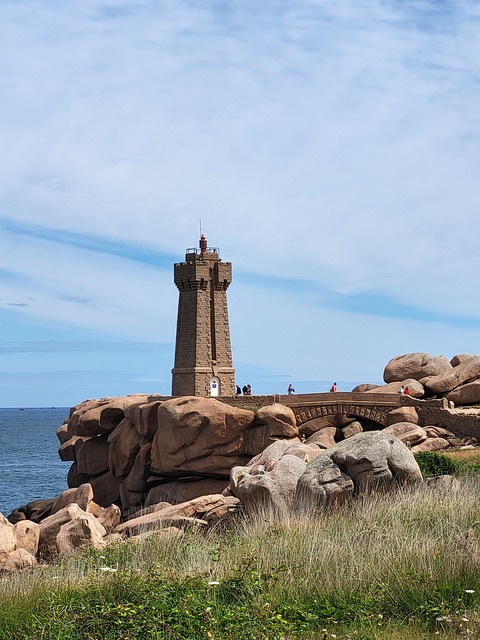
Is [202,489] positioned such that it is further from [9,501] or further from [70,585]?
[70,585]

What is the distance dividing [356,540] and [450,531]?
123cm

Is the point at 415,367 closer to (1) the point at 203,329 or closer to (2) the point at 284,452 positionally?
(1) the point at 203,329

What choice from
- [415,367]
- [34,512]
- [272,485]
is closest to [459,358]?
[415,367]

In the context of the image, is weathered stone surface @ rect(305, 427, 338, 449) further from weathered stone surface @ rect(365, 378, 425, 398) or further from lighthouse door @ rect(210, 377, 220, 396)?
lighthouse door @ rect(210, 377, 220, 396)


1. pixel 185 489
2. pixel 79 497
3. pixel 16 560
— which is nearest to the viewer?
pixel 16 560

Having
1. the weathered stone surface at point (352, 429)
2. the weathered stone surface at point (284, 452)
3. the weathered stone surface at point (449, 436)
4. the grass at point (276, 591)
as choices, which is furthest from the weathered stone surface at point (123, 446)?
the grass at point (276, 591)

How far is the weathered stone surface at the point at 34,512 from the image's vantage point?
40031 mm

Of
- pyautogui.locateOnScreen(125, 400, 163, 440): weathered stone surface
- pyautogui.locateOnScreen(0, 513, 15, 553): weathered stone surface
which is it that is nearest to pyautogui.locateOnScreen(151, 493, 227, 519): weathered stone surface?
pyautogui.locateOnScreen(0, 513, 15, 553): weathered stone surface

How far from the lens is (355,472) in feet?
51.6

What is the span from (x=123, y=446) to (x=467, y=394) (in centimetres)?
1739

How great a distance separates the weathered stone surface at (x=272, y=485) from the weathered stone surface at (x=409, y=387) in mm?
25691

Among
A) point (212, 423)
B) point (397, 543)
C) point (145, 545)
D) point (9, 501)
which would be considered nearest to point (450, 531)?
point (397, 543)

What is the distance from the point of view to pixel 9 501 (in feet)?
183

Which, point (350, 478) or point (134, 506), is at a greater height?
point (350, 478)
